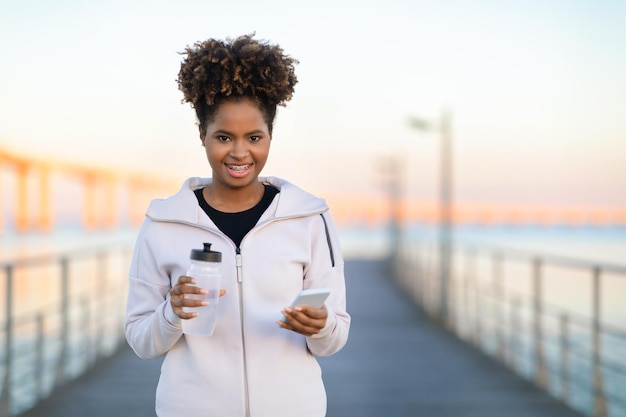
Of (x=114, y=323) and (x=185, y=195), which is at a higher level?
(x=185, y=195)

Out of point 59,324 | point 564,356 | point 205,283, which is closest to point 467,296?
point 564,356

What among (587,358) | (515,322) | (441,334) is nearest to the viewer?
(587,358)

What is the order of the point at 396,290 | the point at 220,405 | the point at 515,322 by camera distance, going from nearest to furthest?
1. the point at 220,405
2. the point at 515,322
3. the point at 396,290

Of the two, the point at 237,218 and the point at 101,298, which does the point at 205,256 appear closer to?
the point at 237,218

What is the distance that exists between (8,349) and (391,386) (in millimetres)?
2966

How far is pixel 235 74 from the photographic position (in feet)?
5.77

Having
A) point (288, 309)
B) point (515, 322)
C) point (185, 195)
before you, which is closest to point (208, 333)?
point (288, 309)

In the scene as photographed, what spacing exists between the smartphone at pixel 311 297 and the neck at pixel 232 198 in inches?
12.7

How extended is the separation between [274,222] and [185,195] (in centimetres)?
21

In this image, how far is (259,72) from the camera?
1.79 metres

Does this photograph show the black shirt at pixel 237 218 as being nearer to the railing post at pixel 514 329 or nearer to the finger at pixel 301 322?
the finger at pixel 301 322

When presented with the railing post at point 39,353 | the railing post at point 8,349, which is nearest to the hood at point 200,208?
the railing post at point 8,349

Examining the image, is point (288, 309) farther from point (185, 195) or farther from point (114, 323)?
point (114, 323)

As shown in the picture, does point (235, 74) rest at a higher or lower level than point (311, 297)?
higher
